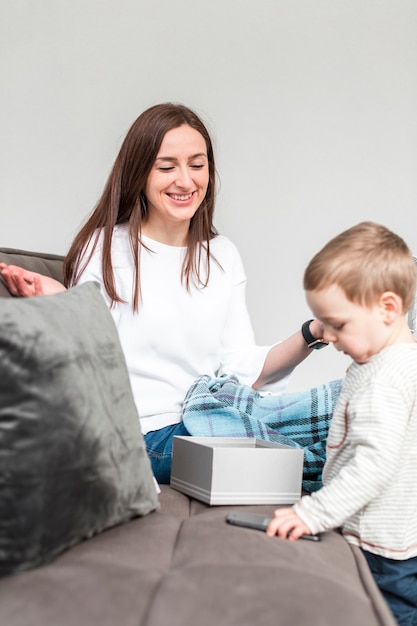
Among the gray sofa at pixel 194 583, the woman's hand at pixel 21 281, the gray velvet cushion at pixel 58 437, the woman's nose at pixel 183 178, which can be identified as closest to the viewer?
the gray sofa at pixel 194 583

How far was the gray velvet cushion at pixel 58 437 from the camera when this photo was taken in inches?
42.9

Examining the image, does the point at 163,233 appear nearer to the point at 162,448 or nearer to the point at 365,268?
the point at 162,448

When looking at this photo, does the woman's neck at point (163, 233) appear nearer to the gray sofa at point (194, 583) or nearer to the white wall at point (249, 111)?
the gray sofa at point (194, 583)

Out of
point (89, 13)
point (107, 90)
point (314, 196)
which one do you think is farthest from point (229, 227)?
point (89, 13)

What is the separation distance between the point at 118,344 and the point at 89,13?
221 cm

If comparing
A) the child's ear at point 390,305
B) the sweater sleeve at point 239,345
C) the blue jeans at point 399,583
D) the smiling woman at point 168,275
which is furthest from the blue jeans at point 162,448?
the child's ear at point 390,305

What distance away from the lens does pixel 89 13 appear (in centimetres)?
318

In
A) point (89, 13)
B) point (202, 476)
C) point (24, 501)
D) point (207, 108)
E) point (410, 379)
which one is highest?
point (89, 13)

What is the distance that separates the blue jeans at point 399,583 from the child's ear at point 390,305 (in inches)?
15.8

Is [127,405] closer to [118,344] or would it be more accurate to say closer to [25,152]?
[118,344]

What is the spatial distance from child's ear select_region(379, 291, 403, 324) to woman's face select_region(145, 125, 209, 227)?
79 centimetres

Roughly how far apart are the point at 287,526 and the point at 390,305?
15.7 inches

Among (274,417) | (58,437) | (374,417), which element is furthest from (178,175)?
(58,437)

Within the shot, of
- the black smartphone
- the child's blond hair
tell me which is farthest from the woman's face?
the black smartphone
